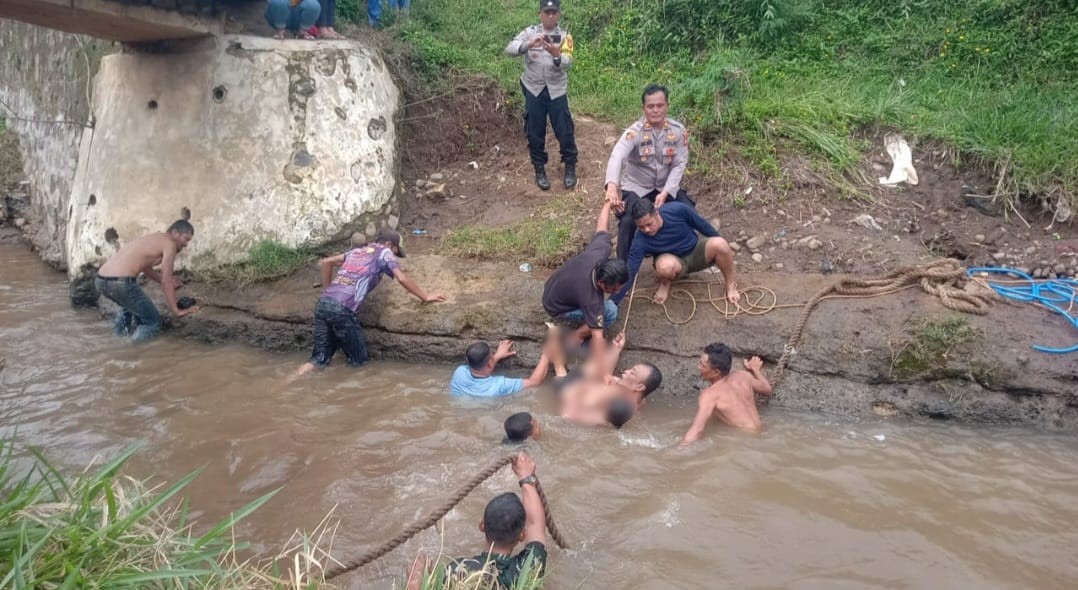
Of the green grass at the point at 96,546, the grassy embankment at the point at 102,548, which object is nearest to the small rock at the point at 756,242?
the grassy embankment at the point at 102,548

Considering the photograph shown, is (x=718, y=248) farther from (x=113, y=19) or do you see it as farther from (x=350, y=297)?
(x=113, y=19)

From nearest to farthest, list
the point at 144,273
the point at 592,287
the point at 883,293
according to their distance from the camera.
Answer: the point at 592,287 → the point at 883,293 → the point at 144,273

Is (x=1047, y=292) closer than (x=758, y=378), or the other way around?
(x=758, y=378)

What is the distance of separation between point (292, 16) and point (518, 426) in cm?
559

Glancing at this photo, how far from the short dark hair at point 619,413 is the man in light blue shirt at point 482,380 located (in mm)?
804

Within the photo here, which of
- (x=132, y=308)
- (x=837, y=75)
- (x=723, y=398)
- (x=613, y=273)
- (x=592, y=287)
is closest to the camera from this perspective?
(x=723, y=398)

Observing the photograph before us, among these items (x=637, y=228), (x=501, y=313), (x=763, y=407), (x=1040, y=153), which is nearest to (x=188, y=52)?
(x=501, y=313)

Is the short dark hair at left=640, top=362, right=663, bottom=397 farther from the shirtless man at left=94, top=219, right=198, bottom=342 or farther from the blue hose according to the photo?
the shirtless man at left=94, top=219, right=198, bottom=342

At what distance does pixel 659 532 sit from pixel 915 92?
6.08 metres

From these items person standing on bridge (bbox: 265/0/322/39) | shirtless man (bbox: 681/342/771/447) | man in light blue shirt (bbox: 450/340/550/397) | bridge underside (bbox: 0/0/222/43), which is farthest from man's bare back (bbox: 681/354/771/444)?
person standing on bridge (bbox: 265/0/322/39)

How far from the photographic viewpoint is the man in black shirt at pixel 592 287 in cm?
571

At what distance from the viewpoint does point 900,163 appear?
7.54m

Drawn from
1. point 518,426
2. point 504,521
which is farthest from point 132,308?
point 504,521

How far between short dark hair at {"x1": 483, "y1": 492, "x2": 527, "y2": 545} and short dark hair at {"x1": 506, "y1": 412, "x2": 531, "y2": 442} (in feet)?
4.63
